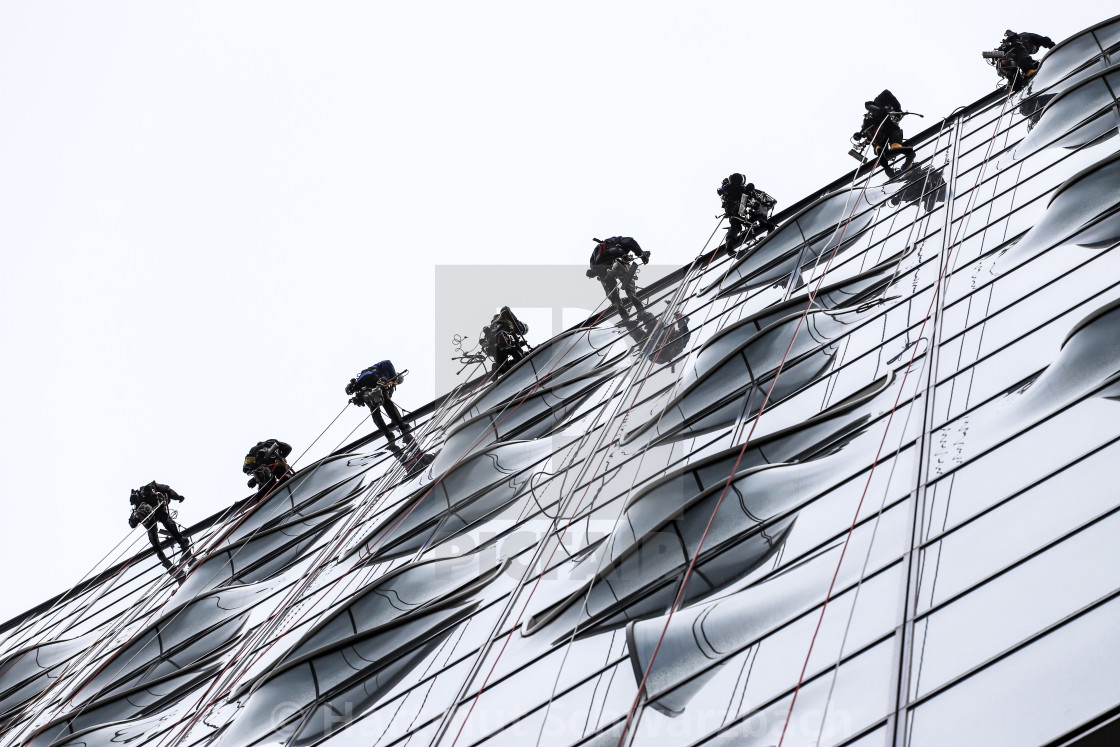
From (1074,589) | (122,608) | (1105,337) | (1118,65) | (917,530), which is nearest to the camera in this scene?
(1074,589)

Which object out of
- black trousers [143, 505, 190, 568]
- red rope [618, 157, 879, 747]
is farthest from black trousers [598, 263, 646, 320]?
black trousers [143, 505, 190, 568]

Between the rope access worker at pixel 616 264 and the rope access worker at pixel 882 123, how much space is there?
6.35 metres

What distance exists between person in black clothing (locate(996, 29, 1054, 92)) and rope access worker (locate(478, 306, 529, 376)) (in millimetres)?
12327

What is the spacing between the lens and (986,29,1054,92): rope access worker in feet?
91.6

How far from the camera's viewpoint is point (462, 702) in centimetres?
1455

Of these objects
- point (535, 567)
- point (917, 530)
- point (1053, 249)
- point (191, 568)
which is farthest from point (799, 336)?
point (191, 568)

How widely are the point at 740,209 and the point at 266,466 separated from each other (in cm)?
Result: 1298

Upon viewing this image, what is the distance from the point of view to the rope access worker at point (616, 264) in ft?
86.5

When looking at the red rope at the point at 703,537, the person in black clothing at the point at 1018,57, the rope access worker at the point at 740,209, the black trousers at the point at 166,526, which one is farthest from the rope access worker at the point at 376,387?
the person in black clothing at the point at 1018,57

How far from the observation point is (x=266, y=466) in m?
30.5

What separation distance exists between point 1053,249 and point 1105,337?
4372 millimetres

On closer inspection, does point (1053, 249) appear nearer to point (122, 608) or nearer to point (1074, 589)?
point (1074, 589)

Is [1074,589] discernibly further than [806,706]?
No

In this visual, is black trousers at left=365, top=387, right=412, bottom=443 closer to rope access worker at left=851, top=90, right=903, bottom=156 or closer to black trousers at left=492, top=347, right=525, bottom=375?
black trousers at left=492, top=347, right=525, bottom=375
